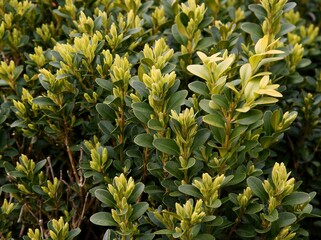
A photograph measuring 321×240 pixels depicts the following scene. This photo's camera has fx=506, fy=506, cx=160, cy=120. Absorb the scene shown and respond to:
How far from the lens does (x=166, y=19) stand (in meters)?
3.38

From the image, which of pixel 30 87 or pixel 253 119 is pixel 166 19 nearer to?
pixel 30 87

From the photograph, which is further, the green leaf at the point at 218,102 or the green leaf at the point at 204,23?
the green leaf at the point at 204,23

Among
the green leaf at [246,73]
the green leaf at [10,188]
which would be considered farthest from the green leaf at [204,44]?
the green leaf at [10,188]

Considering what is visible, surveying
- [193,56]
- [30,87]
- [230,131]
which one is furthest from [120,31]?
[230,131]

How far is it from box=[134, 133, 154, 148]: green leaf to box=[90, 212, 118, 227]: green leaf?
35cm

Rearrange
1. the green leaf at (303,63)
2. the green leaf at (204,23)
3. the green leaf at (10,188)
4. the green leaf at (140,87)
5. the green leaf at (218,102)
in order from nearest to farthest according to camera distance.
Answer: the green leaf at (218,102), the green leaf at (140,87), the green leaf at (10,188), the green leaf at (204,23), the green leaf at (303,63)

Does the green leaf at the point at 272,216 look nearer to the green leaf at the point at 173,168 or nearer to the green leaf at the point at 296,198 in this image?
the green leaf at the point at 296,198

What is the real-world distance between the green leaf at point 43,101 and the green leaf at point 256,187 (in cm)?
109

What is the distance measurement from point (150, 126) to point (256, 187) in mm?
547

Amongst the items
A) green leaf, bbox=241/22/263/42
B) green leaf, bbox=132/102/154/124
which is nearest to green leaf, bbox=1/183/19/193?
green leaf, bbox=132/102/154/124

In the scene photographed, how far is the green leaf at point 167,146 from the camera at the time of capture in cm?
221

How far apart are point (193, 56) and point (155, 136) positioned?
0.79m

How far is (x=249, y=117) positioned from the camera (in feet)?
7.11

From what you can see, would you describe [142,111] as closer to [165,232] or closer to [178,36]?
[165,232]
